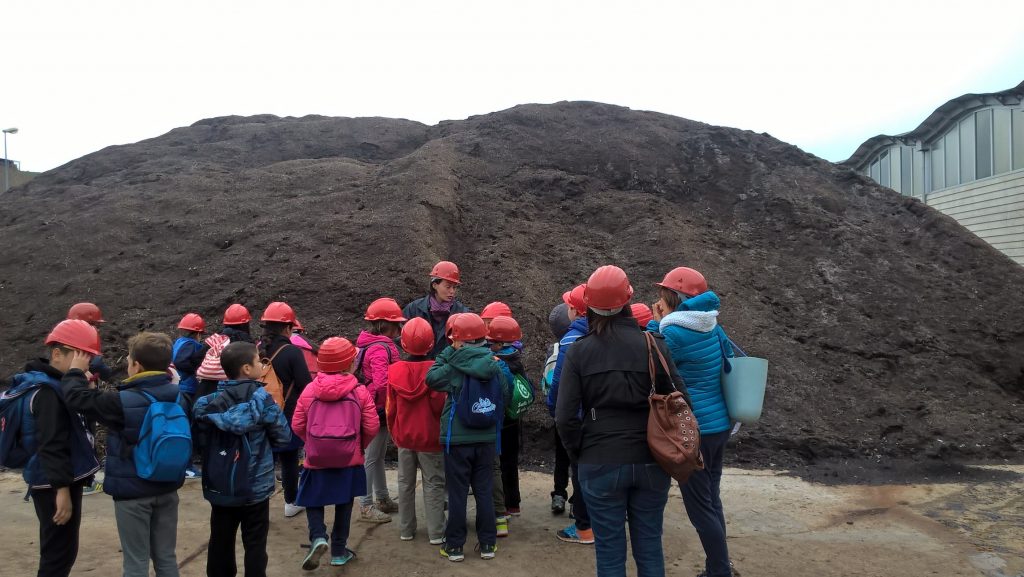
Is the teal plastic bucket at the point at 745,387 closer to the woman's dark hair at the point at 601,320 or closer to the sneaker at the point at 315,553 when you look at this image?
the woman's dark hair at the point at 601,320

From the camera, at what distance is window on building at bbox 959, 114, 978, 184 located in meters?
21.0

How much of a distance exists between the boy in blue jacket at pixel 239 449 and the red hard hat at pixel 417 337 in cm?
132

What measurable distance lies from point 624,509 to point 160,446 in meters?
2.39

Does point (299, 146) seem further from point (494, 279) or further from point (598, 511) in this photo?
point (598, 511)

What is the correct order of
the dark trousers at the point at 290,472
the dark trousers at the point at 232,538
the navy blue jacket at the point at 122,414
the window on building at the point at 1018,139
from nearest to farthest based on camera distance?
the navy blue jacket at the point at 122,414, the dark trousers at the point at 232,538, the dark trousers at the point at 290,472, the window on building at the point at 1018,139

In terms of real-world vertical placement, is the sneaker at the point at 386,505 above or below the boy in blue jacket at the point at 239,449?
below

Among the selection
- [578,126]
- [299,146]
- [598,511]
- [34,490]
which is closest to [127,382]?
[34,490]

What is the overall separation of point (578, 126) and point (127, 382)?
15614 mm

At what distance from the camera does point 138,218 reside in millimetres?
14234

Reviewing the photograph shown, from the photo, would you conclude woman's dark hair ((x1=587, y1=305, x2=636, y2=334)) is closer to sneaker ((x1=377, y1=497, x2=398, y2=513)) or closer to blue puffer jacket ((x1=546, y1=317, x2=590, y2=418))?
blue puffer jacket ((x1=546, y1=317, x2=590, y2=418))

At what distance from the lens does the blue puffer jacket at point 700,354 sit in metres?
4.14

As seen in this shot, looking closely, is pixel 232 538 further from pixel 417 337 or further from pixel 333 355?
pixel 417 337

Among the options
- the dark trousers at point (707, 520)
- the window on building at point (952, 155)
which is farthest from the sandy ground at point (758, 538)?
the window on building at point (952, 155)

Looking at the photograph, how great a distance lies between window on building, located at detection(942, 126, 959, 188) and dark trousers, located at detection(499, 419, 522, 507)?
2184 cm
